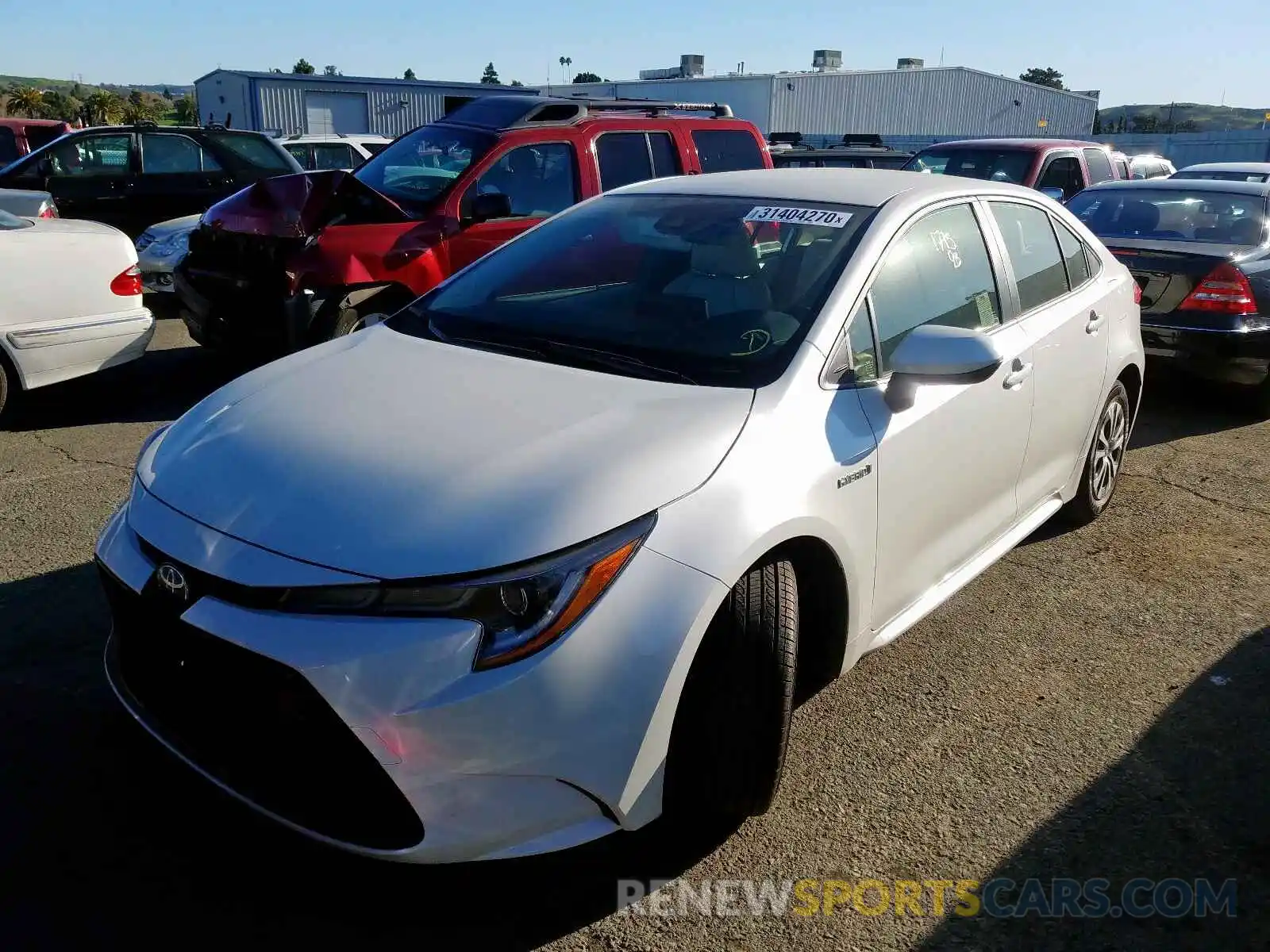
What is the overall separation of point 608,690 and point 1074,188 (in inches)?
423

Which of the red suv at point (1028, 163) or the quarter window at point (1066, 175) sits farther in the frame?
the quarter window at point (1066, 175)

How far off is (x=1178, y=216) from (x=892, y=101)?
41036 mm

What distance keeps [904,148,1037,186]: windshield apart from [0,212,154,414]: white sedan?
24.8 ft

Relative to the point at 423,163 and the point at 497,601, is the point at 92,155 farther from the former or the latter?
the point at 497,601

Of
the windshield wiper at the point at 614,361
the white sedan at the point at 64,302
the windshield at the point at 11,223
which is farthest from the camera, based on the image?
the windshield at the point at 11,223

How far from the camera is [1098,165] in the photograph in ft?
38.0

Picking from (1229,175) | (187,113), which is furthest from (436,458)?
(187,113)

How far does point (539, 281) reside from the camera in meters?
3.65

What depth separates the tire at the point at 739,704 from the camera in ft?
8.05

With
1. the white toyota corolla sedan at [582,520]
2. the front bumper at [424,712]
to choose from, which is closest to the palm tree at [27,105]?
the white toyota corolla sedan at [582,520]

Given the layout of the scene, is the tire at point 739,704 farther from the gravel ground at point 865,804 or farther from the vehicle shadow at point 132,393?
the vehicle shadow at point 132,393

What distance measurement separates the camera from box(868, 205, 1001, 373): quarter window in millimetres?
3188

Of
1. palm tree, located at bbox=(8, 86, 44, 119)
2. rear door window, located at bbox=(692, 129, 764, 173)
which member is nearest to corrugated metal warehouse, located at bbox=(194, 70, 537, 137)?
palm tree, located at bbox=(8, 86, 44, 119)

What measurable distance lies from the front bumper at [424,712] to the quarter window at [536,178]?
4994 millimetres
